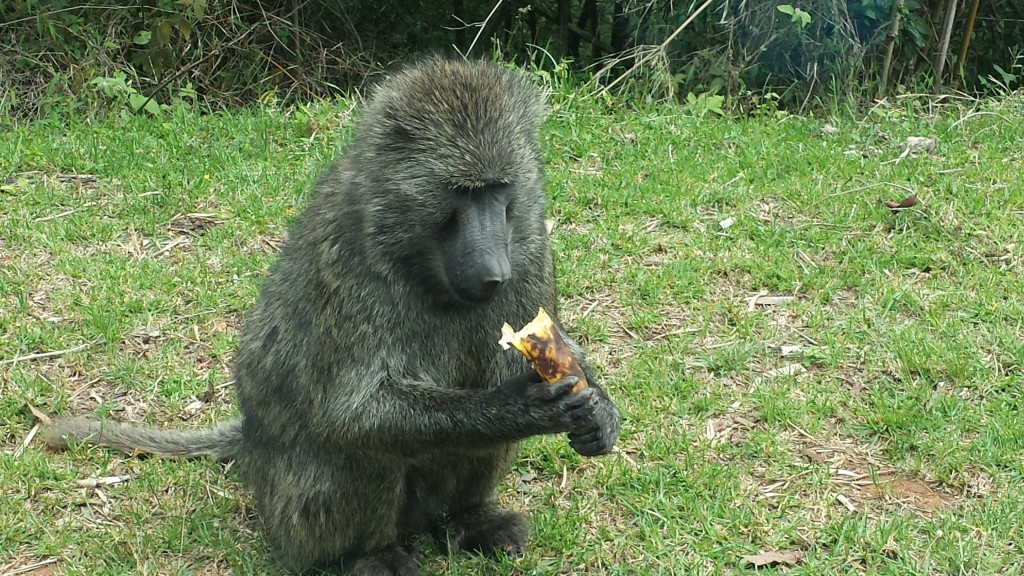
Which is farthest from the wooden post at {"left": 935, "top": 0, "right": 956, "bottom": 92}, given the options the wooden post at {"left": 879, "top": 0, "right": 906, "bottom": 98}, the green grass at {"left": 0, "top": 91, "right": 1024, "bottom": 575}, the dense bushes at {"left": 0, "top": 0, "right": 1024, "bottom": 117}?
the green grass at {"left": 0, "top": 91, "right": 1024, "bottom": 575}

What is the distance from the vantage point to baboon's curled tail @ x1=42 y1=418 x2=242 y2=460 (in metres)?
4.43

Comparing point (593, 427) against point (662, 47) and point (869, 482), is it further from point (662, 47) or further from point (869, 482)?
point (662, 47)

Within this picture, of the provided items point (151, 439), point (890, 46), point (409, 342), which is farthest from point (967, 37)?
point (151, 439)

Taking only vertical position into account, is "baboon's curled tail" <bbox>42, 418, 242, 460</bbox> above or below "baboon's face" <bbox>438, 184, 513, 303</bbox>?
below

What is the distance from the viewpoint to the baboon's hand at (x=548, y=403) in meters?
3.34

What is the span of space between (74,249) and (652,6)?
15.8ft

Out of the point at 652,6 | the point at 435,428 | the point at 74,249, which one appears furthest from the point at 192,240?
the point at 652,6

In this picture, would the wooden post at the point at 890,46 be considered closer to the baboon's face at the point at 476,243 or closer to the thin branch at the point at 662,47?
the thin branch at the point at 662,47

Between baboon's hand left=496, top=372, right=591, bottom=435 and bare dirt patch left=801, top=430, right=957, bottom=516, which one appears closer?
baboon's hand left=496, top=372, right=591, bottom=435

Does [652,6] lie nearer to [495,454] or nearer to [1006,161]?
[1006,161]

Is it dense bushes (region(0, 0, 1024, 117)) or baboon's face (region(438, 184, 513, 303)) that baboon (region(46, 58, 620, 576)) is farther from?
dense bushes (region(0, 0, 1024, 117))

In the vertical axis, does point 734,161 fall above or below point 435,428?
below

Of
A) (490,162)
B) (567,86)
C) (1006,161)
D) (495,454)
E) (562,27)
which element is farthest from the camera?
(562,27)

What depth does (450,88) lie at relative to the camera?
352 cm
